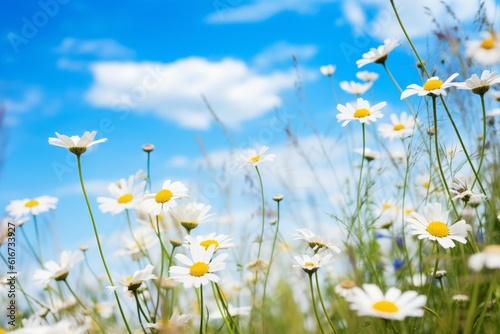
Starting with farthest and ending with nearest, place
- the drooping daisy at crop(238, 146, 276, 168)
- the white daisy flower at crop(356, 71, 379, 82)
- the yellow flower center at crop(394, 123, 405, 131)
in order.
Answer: the white daisy flower at crop(356, 71, 379, 82), the yellow flower center at crop(394, 123, 405, 131), the drooping daisy at crop(238, 146, 276, 168)

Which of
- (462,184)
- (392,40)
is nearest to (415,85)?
(462,184)

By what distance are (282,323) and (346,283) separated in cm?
88

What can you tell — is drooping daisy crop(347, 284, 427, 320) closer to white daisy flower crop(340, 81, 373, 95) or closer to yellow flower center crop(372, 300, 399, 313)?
yellow flower center crop(372, 300, 399, 313)

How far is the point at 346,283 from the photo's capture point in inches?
71.6

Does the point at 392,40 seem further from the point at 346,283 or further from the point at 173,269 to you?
the point at 173,269

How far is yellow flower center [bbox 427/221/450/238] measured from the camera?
1.30 metres

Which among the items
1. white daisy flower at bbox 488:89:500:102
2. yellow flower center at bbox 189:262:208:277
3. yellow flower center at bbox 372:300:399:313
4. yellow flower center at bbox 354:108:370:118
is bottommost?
yellow flower center at bbox 372:300:399:313

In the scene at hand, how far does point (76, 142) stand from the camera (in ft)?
4.95

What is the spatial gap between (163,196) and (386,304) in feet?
2.49

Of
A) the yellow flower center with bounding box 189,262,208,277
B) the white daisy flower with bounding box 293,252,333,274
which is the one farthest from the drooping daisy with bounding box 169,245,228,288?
the white daisy flower with bounding box 293,252,333,274

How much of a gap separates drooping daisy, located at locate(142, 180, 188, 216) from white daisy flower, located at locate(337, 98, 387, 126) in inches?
20.1

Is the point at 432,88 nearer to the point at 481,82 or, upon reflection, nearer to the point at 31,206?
the point at 481,82

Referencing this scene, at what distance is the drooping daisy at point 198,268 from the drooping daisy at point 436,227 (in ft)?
1.44

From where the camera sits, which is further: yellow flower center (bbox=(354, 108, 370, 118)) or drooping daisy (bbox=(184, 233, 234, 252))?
yellow flower center (bbox=(354, 108, 370, 118))
